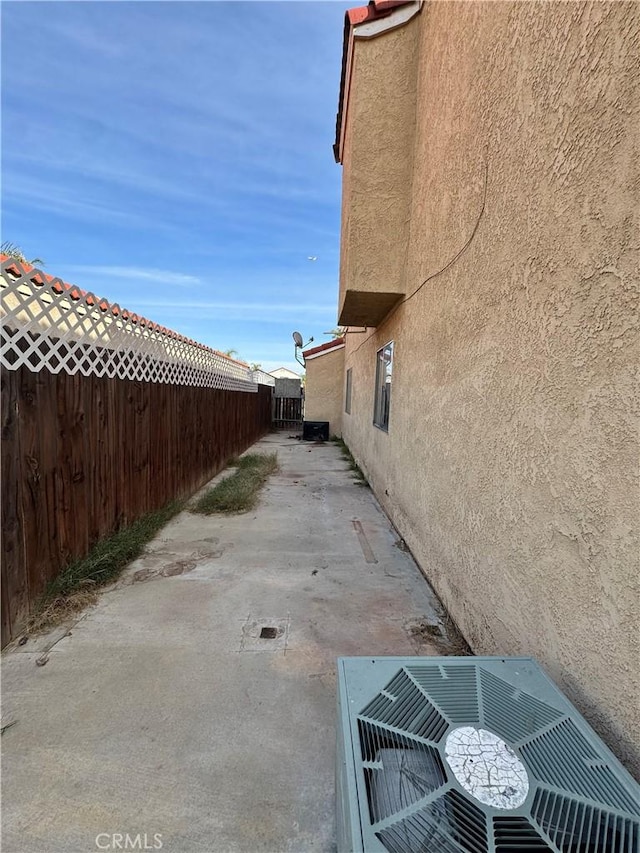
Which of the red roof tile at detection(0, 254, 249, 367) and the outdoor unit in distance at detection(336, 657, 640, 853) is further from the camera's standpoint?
the red roof tile at detection(0, 254, 249, 367)

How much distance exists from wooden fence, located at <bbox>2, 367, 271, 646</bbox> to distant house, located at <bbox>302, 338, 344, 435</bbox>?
9928 mm

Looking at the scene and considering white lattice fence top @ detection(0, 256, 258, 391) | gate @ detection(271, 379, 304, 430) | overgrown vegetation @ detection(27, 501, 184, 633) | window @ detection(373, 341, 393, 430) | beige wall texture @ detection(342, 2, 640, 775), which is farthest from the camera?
gate @ detection(271, 379, 304, 430)

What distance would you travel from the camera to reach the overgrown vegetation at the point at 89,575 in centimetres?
285

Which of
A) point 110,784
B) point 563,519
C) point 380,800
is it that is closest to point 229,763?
point 110,784

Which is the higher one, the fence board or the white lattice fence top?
the white lattice fence top

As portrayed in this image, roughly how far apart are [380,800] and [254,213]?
52.6 ft

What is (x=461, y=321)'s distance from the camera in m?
2.94

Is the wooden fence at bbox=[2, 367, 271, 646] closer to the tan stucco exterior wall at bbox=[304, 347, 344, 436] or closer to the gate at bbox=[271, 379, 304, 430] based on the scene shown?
the tan stucco exterior wall at bbox=[304, 347, 344, 436]

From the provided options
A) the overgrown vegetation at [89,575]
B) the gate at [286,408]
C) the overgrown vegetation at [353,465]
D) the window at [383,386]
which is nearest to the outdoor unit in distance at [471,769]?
the overgrown vegetation at [89,575]

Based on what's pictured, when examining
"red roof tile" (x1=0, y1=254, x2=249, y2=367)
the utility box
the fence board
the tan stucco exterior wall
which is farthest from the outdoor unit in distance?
the tan stucco exterior wall

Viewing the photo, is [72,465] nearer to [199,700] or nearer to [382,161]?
[199,700]

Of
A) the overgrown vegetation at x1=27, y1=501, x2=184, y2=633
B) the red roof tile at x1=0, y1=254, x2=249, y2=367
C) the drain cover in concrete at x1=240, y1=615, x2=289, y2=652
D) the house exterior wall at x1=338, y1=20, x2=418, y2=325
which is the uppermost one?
the house exterior wall at x1=338, y1=20, x2=418, y2=325

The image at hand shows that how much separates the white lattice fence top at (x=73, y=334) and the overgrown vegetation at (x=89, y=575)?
164 centimetres

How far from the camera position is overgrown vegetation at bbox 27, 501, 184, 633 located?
2848 mm
